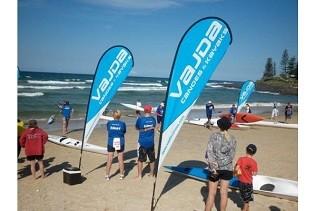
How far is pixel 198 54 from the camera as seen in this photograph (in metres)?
3.76

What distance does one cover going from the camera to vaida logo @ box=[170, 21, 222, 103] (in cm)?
375

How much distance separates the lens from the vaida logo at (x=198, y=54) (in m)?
3.75

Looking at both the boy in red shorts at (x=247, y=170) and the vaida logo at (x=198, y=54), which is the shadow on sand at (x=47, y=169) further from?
the boy in red shorts at (x=247, y=170)

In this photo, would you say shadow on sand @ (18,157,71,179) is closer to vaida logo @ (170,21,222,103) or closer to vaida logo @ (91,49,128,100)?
vaida logo @ (91,49,128,100)

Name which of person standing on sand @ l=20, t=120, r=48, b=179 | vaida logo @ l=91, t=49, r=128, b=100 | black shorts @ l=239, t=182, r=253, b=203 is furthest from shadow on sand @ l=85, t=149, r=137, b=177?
black shorts @ l=239, t=182, r=253, b=203

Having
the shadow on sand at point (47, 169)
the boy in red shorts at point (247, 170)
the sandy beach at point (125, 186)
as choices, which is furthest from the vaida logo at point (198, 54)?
the shadow on sand at point (47, 169)

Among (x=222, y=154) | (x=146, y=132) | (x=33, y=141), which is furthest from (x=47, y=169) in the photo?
(x=222, y=154)

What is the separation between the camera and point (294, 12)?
529cm

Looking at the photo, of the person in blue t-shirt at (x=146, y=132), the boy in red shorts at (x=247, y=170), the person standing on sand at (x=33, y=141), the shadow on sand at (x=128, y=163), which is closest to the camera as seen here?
the boy in red shorts at (x=247, y=170)

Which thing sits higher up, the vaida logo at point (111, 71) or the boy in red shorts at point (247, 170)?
the vaida logo at point (111, 71)

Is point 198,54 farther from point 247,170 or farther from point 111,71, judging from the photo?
point 111,71
